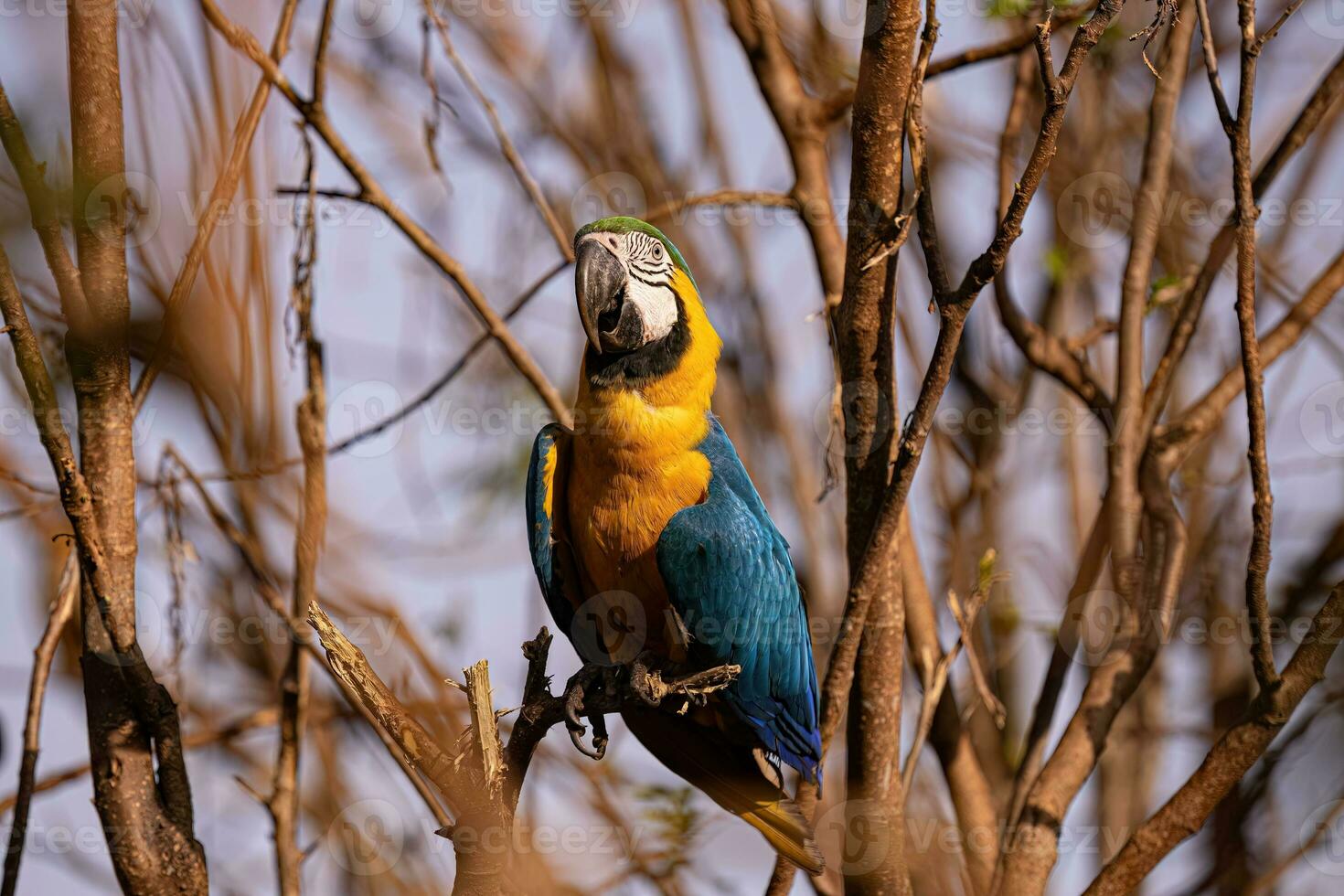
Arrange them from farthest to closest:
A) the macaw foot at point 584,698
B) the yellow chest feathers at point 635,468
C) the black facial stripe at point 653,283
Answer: the black facial stripe at point 653,283, the yellow chest feathers at point 635,468, the macaw foot at point 584,698

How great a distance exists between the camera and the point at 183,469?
4.16 metres

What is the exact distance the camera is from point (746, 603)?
11.3 feet

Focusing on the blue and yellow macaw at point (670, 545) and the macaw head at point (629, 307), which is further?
the macaw head at point (629, 307)

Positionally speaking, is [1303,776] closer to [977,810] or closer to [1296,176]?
[977,810]

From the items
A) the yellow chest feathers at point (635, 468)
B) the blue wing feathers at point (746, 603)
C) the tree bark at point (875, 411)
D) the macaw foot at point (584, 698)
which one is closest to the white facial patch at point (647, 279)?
the yellow chest feathers at point (635, 468)

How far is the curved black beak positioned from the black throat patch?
5cm

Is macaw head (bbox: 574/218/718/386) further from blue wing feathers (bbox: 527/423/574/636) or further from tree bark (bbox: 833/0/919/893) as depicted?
tree bark (bbox: 833/0/919/893)

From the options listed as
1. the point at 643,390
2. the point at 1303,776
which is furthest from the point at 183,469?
the point at 1303,776

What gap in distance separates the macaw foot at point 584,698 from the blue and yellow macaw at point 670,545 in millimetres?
154

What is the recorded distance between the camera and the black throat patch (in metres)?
3.52

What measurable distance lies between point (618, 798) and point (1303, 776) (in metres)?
2.63

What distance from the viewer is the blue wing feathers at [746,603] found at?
3.34 m
